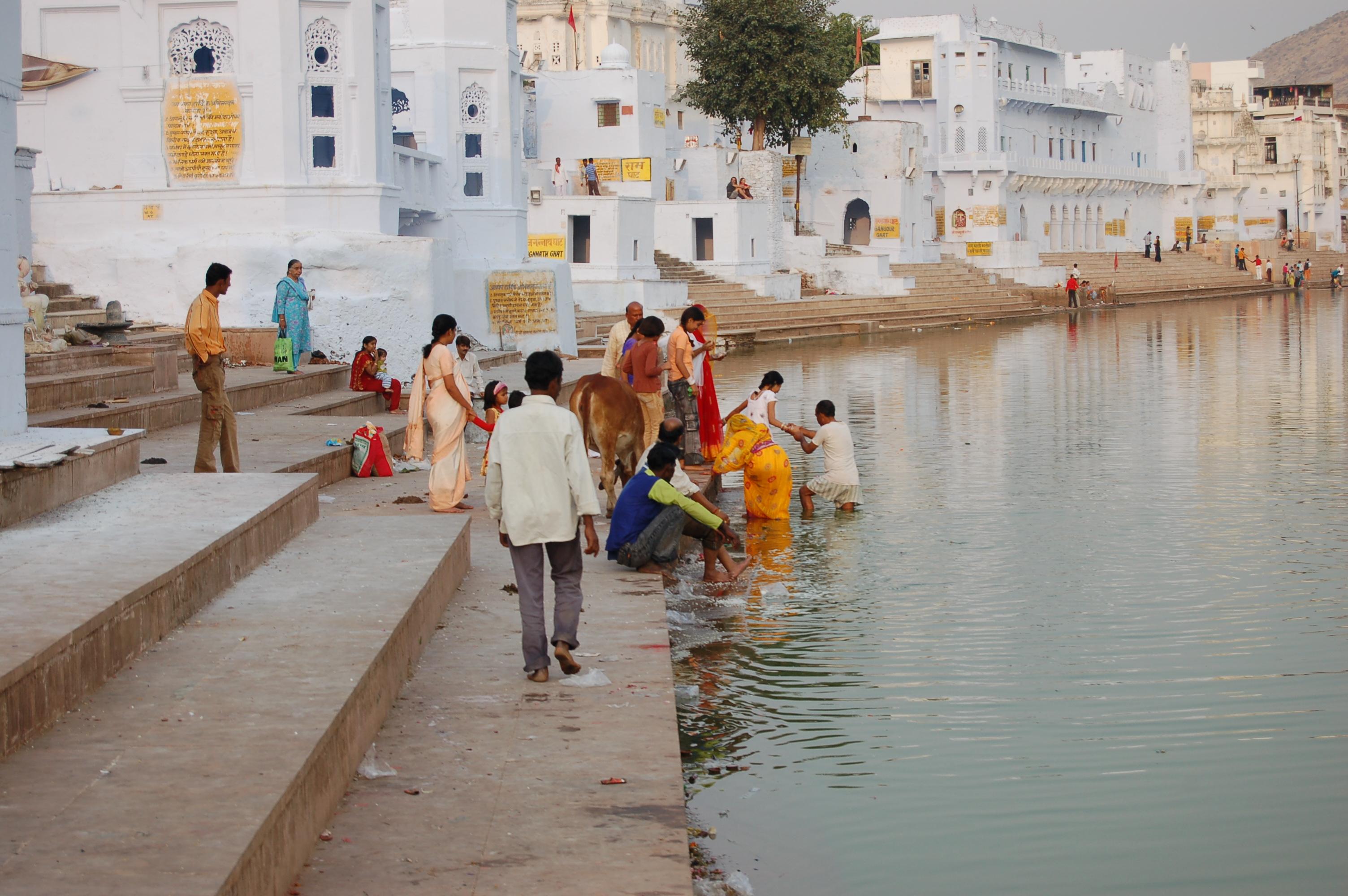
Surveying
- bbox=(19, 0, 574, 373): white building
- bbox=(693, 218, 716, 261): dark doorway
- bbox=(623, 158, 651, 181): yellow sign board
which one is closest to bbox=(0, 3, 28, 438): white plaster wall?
bbox=(19, 0, 574, 373): white building

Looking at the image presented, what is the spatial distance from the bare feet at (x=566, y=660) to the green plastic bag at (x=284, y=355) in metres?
9.02

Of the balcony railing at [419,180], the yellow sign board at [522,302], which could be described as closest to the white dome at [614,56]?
the balcony railing at [419,180]

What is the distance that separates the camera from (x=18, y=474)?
6379 mm

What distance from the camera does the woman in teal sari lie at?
1477cm

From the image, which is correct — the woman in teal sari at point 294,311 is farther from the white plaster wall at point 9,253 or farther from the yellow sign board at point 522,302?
the white plaster wall at point 9,253

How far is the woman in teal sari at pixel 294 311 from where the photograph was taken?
48.4 ft

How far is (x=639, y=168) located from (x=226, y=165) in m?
24.9

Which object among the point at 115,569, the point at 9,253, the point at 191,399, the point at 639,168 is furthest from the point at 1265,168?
the point at 115,569

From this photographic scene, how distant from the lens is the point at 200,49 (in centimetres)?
1719

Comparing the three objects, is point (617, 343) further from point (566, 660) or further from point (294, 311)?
point (566, 660)

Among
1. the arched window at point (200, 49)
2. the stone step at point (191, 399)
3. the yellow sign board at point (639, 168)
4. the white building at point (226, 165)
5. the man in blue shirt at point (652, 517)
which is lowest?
the man in blue shirt at point (652, 517)

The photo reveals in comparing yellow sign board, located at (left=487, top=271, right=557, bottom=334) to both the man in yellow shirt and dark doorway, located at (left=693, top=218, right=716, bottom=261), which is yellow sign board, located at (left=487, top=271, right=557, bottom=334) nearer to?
the man in yellow shirt

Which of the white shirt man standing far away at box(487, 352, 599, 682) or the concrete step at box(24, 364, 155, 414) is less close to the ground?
the concrete step at box(24, 364, 155, 414)

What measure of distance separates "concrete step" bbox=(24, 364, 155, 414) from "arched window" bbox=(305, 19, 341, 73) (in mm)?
6288
